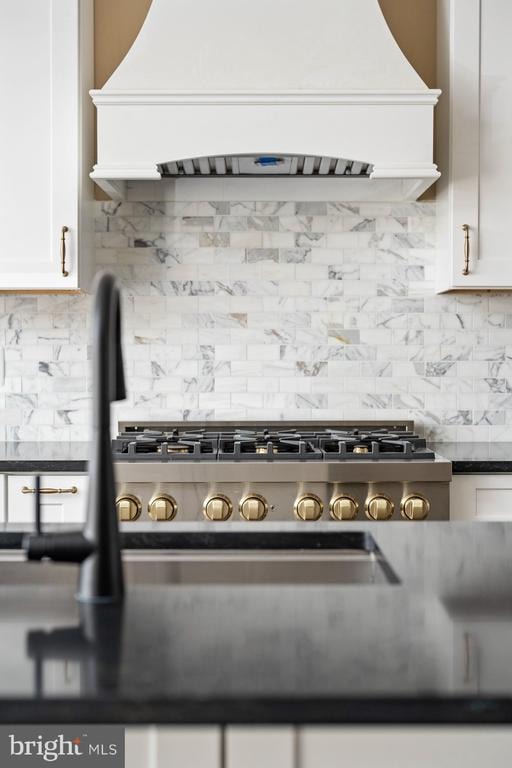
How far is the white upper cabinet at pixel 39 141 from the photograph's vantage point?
2537mm

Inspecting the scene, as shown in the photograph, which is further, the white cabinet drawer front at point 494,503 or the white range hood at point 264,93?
the white range hood at point 264,93

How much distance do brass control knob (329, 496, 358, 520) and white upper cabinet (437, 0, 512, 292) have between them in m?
0.86

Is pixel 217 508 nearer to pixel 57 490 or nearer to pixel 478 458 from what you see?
pixel 57 490

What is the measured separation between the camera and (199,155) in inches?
96.9

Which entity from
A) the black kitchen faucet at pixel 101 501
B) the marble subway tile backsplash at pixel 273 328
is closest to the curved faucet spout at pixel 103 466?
the black kitchen faucet at pixel 101 501

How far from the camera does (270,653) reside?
0.70 m

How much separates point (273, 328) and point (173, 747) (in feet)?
7.57

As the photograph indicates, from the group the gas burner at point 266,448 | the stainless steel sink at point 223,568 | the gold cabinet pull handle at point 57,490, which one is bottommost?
the gold cabinet pull handle at point 57,490

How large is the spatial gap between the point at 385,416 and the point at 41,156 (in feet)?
4.88

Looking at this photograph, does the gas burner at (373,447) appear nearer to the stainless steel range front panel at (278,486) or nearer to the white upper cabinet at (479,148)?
the stainless steel range front panel at (278,486)

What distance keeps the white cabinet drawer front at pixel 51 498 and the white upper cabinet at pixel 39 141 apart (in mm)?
641

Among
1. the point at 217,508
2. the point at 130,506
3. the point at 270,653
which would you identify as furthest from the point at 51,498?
the point at 270,653

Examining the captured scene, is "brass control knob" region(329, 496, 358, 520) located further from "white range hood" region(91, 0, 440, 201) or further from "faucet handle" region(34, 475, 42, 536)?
"faucet handle" region(34, 475, 42, 536)

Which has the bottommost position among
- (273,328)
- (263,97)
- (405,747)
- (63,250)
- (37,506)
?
(405,747)
